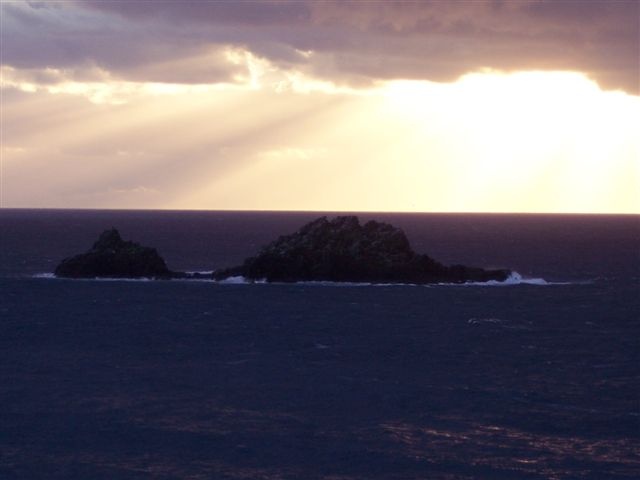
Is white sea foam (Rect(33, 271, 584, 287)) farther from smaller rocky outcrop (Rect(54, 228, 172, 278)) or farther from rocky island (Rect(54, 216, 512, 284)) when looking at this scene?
smaller rocky outcrop (Rect(54, 228, 172, 278))

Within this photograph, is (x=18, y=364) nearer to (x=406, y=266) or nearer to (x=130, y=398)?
(x=130, y=398)

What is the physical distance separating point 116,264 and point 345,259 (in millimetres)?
21344

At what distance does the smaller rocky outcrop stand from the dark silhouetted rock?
9.09 m

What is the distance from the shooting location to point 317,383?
5203 centimetres

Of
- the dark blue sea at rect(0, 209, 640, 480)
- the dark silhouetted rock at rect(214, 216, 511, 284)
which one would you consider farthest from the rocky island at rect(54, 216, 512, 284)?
the dark blue sea at rect(0, 209, 640, 480)

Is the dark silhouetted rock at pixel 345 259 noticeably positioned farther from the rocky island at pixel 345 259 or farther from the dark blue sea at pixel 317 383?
the dark blue sea at pixel 317 383

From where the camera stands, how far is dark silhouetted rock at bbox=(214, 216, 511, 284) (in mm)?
102875

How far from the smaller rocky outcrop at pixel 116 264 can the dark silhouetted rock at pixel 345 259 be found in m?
9.09

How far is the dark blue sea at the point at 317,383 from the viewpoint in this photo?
38750mm

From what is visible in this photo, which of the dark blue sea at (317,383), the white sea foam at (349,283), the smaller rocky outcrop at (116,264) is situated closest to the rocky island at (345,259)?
the white sea foam at (349,283)

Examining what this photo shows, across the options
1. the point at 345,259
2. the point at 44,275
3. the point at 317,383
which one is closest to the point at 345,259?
the point at 345,259

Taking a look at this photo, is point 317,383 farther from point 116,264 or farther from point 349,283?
point 116,264

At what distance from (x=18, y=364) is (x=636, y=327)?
39.2 m

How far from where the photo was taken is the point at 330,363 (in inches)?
2290
